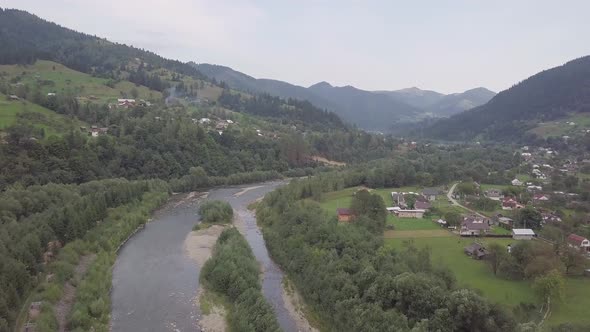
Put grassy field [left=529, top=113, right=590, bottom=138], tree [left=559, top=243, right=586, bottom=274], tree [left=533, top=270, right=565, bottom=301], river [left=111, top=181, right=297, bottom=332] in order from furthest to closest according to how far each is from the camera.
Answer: grassy field [left=529, top=113, right=590, bottom=138] → tree [left=559, top=243, right=586, bottom=274] → river [left=111, top=181, right=297, bottom=332] → tree [left=533, top=270, right=565, bottom=301]

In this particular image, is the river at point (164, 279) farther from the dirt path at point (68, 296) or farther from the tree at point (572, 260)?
the tree at point (572, 260)

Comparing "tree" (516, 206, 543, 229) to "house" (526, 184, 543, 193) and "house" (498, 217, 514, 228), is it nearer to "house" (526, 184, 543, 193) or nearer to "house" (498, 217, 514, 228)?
"house" (498, 217, 514, 228)

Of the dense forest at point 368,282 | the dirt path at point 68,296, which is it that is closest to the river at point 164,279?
the dense forest at point 368,282

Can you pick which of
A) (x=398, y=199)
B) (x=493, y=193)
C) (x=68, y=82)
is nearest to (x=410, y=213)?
(x=398, y=199)

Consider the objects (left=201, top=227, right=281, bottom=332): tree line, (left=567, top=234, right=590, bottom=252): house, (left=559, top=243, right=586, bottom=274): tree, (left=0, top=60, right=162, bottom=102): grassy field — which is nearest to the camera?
(left=201, top=227, right=281, bottom=332): tree line

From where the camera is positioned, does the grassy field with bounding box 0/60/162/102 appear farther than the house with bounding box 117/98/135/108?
Yes

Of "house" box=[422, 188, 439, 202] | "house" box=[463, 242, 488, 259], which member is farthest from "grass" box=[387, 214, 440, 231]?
"house" box=[422, 188, 439, 202]

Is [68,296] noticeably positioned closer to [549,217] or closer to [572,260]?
[572,260]
